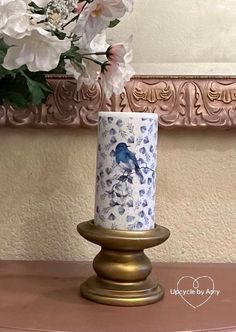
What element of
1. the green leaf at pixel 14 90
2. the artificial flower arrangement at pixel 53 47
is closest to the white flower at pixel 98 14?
the artificial flower arrangement at pixel 53 47

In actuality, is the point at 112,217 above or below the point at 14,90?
below

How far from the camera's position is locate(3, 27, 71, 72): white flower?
0.64 metres

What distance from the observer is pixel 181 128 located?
0.88 metres

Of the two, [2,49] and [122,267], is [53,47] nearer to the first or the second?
[2,49]

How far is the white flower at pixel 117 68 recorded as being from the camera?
73 centimetres

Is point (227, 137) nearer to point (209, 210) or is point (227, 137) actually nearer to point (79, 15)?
point (209, 210)

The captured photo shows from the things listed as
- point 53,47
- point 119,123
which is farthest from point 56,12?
point 119,123

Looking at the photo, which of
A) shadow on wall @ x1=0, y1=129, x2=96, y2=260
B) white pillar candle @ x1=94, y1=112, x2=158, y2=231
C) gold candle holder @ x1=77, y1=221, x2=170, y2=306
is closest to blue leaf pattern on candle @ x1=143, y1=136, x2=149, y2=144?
white pillar candle @ x1=94, y1=112, x2=158, y2=231

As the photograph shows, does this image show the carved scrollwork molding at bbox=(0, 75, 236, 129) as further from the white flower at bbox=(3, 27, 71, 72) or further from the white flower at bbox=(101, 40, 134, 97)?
the white flower at bbox=(3, 27, 71, 72)

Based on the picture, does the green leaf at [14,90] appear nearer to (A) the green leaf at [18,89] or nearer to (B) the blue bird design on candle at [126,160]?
(A) the green leaf at [18,89]

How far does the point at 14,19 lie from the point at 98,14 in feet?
0.33

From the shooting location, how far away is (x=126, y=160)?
0.67 metres

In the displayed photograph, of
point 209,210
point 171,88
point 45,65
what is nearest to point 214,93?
point 171,88

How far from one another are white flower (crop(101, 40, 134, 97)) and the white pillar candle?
8 centimetres
